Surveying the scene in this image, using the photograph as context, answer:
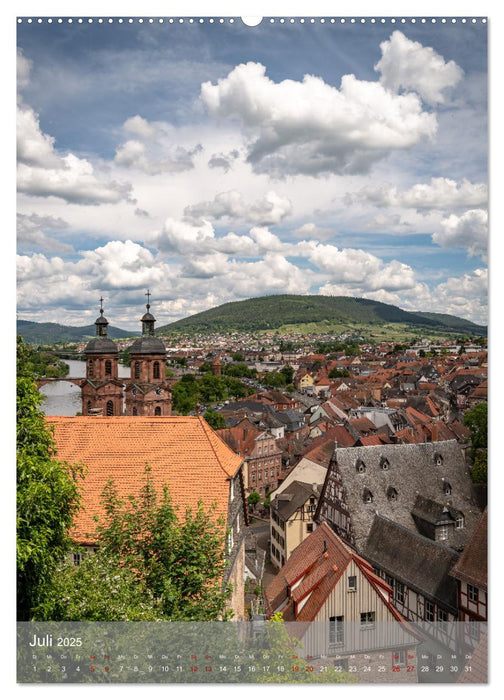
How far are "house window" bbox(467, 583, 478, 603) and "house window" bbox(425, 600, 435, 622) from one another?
9.56 feet

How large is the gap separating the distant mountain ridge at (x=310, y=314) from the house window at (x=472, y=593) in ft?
16.9

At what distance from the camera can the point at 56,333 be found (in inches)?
320

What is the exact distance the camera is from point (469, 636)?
18.4 ft

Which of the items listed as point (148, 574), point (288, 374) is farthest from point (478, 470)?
point (288, 374)

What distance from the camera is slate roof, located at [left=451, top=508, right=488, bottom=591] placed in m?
8.41

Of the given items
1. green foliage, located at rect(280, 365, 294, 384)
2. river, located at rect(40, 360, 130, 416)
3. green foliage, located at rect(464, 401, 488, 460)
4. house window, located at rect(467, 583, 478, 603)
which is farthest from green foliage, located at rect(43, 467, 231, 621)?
green foliage, located at rect(280, 365, 294, 384)

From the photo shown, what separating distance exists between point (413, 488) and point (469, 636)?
14.2 metres

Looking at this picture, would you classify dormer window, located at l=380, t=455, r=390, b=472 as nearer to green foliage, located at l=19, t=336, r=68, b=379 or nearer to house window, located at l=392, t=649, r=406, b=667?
green foliage, located at l=19, t=336, r=68, b=379

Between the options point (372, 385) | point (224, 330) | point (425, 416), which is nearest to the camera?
point (224, 330)

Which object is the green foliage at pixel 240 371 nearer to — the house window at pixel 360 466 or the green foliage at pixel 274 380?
the green foliage at pixel 274 380

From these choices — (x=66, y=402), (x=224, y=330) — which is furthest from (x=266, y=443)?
(x=224, y=330)

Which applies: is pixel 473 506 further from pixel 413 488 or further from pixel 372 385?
pixel 372 385

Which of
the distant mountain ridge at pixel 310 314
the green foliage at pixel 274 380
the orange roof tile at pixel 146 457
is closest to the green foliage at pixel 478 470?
the distant mountain ridge at pixel 310 314
